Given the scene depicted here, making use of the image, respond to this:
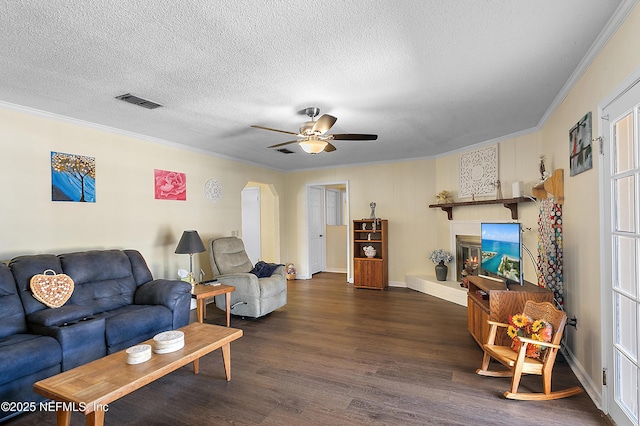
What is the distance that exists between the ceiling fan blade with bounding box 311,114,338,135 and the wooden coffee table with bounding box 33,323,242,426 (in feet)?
6.73

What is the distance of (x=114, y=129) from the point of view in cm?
389

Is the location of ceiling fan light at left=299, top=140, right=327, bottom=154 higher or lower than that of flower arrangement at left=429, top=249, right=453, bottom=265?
higher

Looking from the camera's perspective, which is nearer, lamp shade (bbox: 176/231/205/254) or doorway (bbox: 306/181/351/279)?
A: lamp shade (bbox: 176/231/205/254)

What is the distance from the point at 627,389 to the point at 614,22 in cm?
219

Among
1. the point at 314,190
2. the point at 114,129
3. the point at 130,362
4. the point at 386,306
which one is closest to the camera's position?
the point at 130,362

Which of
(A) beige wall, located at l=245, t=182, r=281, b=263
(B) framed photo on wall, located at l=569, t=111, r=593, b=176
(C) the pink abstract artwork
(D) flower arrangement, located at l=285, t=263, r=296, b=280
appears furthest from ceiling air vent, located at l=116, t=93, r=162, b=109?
(D) flower arrangement, located at l=285, t=263, r=296, b=280

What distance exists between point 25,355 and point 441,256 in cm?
535

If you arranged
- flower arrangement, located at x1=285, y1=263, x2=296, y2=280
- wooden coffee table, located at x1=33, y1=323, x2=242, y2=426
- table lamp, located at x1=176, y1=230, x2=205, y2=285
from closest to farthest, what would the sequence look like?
wooden coffee table, located at x1=33, y1=323, x2=242, y2=426
table lamp, located at x1=176, y1=230, x2=205, y2=285
flower arrangement, located at x1=285, y1=263, x2=296, y2=280

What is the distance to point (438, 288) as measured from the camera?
17.4 ft

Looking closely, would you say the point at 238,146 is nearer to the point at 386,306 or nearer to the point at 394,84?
the point at 394,84

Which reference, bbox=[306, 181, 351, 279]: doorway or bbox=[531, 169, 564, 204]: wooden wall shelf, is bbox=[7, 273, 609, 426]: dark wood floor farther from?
bbox=[306, 181, 351, 279]: doorway

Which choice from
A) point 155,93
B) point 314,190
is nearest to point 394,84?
point 155,93

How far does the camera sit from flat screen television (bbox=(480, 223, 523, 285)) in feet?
9.88

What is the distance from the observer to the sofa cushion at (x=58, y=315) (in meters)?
2.52
